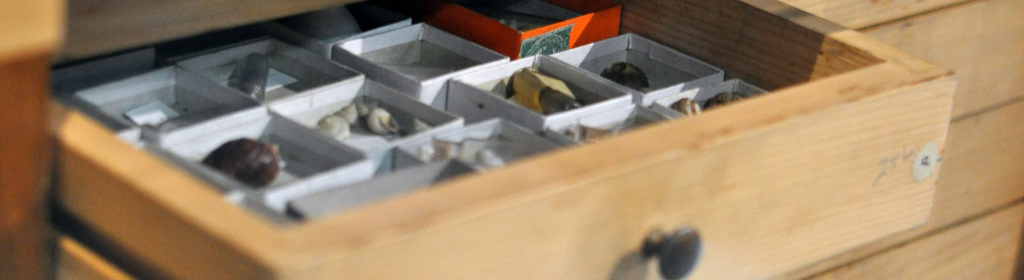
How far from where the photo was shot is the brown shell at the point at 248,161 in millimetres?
555

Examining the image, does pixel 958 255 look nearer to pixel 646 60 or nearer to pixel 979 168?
pixel 979 168

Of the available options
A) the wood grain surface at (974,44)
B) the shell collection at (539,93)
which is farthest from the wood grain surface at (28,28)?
the wood grain surface at (974,44)

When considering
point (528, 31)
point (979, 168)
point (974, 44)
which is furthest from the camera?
point (979, 168)

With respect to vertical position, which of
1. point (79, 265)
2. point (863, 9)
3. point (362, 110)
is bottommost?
point (79, 265)

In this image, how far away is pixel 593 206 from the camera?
487 millimetres

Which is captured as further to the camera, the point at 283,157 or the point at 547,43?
the point at 547,43

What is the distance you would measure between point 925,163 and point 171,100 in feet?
1.47

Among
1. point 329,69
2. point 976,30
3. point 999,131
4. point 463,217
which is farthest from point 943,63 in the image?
point 463,217

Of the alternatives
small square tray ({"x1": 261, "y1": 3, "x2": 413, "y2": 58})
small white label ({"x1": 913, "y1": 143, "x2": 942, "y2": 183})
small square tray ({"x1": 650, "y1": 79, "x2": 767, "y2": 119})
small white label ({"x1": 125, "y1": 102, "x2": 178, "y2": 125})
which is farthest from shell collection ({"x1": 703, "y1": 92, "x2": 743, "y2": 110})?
small white label ({"x1": 125, "y1": 102, "x2": 178, "y2": 125})

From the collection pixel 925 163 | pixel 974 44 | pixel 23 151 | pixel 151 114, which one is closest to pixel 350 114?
pixel 151 114

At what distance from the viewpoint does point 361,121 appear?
2.22 ft

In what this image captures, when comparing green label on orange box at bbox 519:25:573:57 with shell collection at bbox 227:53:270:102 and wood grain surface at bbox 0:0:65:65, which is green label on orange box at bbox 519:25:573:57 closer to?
shell collection at bbox 227:53:270:102

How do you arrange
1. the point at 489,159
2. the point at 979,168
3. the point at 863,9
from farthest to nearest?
the point at 979,168 → the point at 863,9 → the point at 489,159

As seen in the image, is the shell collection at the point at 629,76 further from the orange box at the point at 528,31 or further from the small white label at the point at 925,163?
the small white label at the point at 925,163
